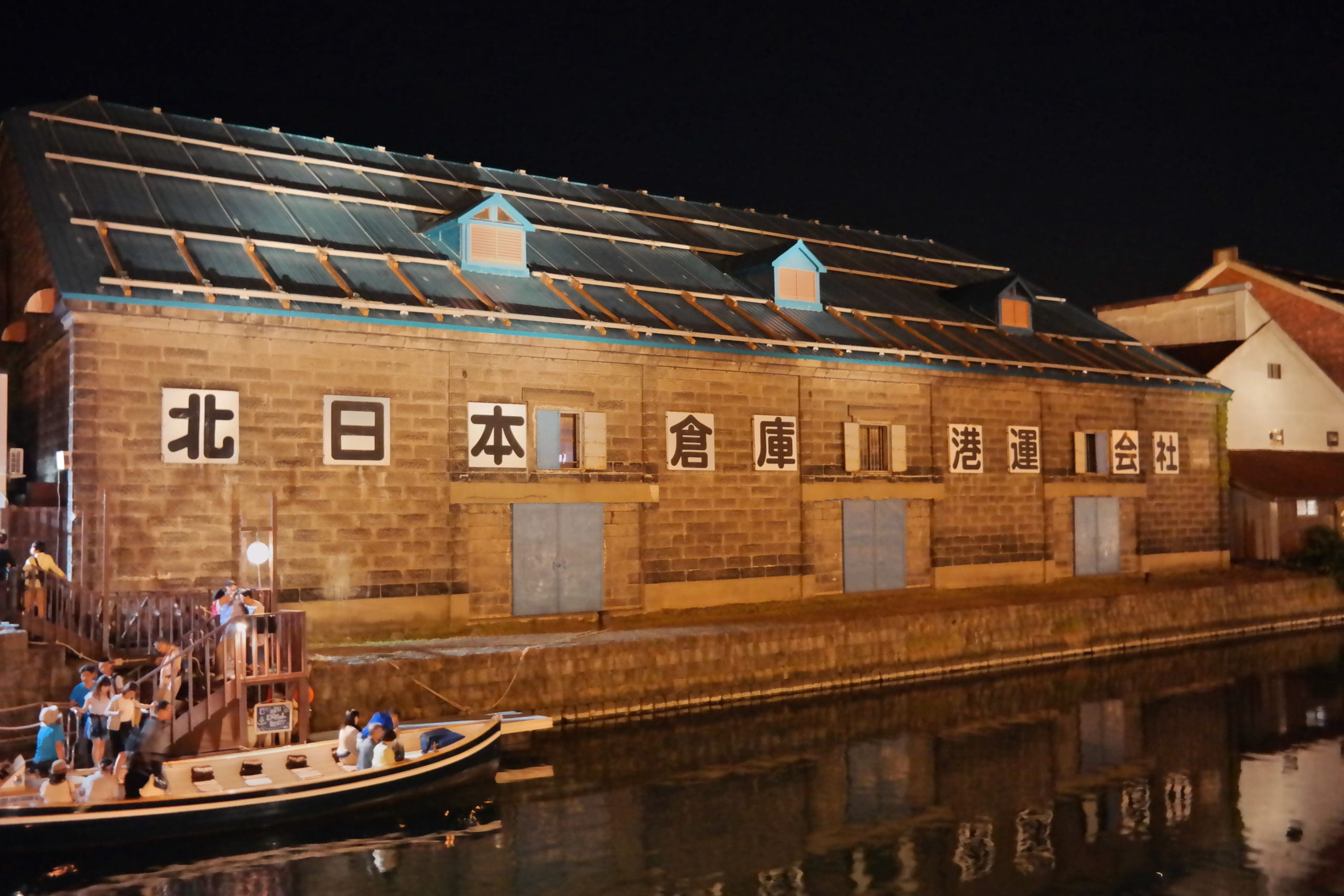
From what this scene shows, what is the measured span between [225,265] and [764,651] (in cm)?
1299

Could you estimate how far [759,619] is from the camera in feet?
83.3

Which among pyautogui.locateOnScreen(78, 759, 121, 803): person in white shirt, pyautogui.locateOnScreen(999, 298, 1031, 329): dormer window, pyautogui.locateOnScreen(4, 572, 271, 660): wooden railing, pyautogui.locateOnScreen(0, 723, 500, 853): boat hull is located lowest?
pyautogui.locateOnScreen(0, 723, 500, 853): boat hull

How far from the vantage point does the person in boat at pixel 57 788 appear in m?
13.5

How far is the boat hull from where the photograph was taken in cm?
1316

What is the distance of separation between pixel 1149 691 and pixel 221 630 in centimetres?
1885

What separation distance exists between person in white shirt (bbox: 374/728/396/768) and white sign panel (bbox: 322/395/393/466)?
7666 mm

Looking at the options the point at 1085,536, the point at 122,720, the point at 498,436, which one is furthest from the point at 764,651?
the point at 1085,536

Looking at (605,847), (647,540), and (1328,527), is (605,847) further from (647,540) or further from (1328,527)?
(1328,527)

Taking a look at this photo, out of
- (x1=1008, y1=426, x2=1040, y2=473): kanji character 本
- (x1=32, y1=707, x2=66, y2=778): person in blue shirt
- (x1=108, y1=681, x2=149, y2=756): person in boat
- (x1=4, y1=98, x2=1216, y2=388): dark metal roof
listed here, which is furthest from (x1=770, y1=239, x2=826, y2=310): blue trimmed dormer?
(x1=32, y1=707, x2=66, y2=778): person in blue shirt

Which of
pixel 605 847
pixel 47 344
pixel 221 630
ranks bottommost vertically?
pixel 605 847

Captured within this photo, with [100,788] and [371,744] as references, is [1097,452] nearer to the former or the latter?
[371,744]

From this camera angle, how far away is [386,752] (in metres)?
15.2

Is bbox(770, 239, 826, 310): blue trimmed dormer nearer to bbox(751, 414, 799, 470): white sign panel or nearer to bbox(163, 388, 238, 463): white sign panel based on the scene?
bbox(751, 414, 799, 470): white sign panel

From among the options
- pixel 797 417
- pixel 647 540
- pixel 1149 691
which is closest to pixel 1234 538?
pixel 1149 691
